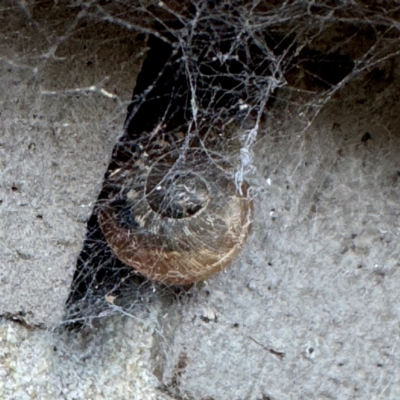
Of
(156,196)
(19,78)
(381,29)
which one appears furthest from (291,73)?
(19,78)

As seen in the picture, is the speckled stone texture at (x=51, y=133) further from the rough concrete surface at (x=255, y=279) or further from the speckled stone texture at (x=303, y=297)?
the speckled stone texture at (x=303, y=297)

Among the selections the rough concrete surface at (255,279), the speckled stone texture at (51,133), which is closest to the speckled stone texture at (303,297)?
the rough concrete surface at (255,279)

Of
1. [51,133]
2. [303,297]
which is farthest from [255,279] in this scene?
[51,133]

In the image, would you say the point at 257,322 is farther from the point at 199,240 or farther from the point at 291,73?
the point at 291,73

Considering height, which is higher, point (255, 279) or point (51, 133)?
point (51, 133)

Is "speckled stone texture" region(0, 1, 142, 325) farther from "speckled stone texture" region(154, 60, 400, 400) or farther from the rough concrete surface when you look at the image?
"speckled stone texture" region(154, 60, 400, 400)

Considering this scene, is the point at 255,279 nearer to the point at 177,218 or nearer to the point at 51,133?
the point at 177,218

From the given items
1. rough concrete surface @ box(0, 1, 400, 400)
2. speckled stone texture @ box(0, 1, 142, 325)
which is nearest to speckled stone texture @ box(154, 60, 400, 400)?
rough concrete surface @ box(0, 1, 400, 400)

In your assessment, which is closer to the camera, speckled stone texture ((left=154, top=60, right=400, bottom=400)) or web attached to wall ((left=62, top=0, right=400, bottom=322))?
web attached to wall ((left=62, top=0, right=400, bottom=322))
